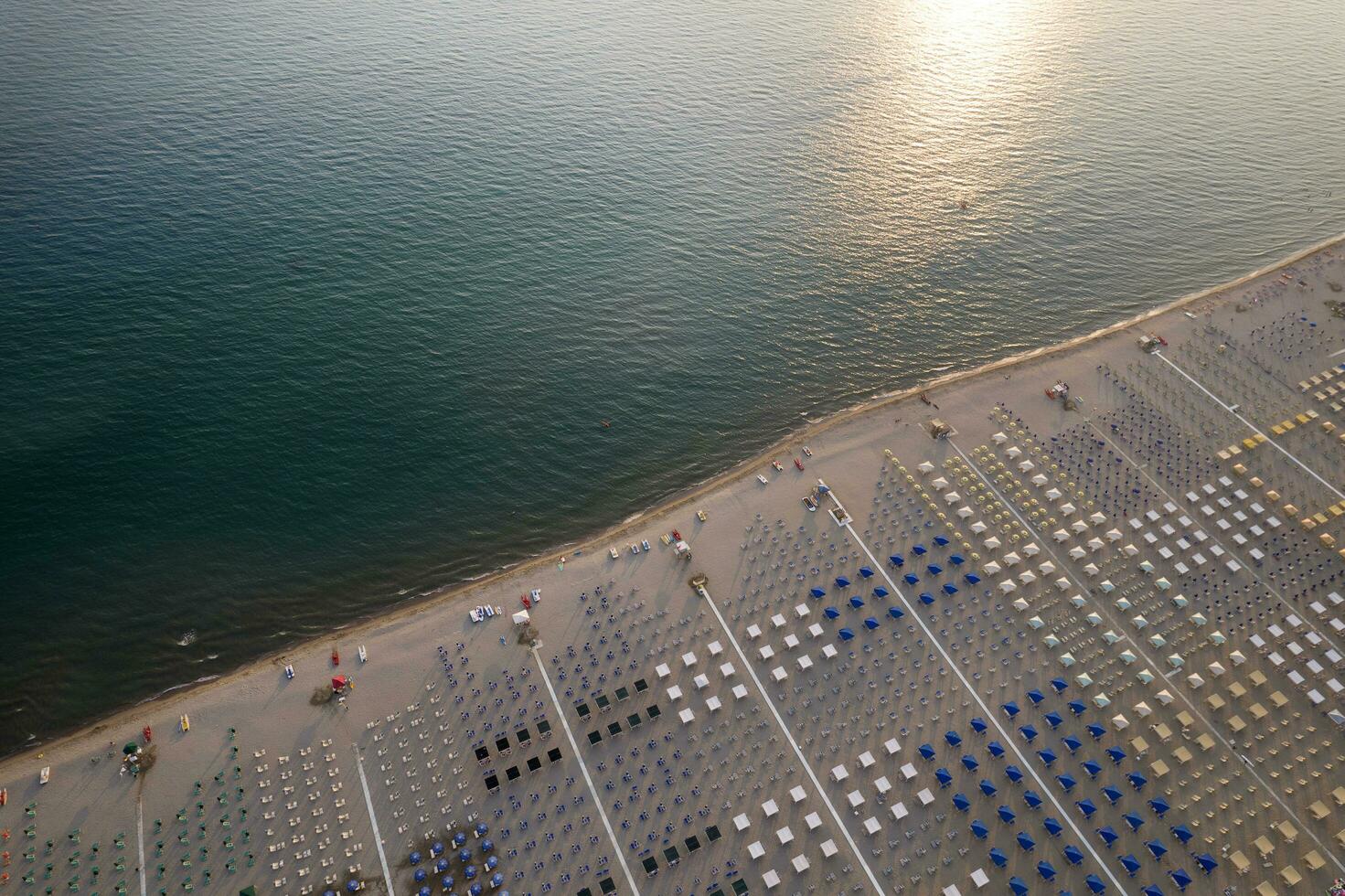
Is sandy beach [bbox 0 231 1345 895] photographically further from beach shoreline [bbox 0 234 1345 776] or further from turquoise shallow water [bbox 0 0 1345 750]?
turquoise shallow water [bbox 0 0 1345 750]

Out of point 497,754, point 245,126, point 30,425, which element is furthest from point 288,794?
point 245,126

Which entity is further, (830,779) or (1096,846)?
(830,779)

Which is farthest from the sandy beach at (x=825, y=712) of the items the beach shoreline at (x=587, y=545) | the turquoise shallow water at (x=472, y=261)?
the turquoise shallow water at (x=472, y=261)

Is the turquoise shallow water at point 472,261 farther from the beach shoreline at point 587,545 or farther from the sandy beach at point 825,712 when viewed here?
the sandy beach at point 825,712

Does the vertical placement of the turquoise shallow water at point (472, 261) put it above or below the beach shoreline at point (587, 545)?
above

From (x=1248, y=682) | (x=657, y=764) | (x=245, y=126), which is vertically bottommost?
(x=1248, y=682)

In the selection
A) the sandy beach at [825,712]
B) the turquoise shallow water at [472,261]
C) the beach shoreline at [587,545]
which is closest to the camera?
the sandy beach at [825,712]

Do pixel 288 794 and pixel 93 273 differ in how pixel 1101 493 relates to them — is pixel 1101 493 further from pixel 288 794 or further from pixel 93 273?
pixel 93 273
